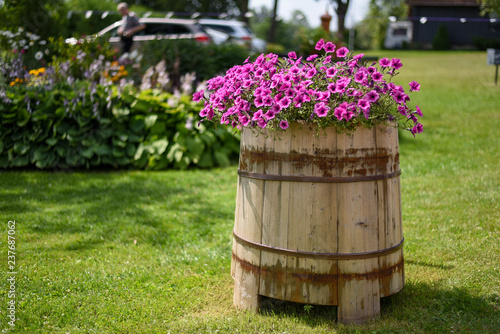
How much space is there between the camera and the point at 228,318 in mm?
2809

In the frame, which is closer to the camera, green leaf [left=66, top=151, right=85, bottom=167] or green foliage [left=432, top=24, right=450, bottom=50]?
green leaf [left=66, top=151, right=85, bottom=167]

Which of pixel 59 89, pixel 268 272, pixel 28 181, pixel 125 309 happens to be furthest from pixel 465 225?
pixel 59 89

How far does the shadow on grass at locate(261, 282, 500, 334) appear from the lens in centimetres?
266

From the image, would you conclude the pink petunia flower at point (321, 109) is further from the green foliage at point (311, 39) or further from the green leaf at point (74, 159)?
the green foliage at point (311, 39)

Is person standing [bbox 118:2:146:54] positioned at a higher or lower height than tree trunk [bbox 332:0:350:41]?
lower

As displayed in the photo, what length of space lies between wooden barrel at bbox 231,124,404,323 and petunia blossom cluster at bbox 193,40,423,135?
3.3 inches

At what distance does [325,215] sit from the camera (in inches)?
101

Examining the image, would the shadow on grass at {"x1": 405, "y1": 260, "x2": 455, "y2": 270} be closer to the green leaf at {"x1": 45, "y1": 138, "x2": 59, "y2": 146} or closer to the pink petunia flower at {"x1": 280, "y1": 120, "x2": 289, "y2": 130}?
the pink petunia flower at {"x1": 280, "y1": 120, "x2": 289, "y2": 130}

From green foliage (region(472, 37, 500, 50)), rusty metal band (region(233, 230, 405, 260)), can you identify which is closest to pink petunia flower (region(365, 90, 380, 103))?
rusty metal band (region(233, 230, 405, 260))

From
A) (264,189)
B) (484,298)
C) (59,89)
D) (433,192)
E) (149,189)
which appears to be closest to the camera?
Answer: (264,189)

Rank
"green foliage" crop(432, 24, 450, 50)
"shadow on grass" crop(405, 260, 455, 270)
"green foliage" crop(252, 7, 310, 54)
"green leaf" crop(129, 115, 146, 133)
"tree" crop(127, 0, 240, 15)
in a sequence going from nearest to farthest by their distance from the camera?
"shadow on grass" crop(405, 260, 455, 270) < "green leaf" crop(129, 115, 146, 133) < "green foliage" crop(252, 7, 310, 54) < "green foliage" crop(432, 24, 450, 50) < "tree" crop(127, 0, 240, 15)

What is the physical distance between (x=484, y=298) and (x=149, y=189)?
3.73 meters

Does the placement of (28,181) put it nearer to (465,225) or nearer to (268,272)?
(268,272)

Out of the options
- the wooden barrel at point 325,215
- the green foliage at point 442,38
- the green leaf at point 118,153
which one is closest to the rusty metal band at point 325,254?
the wooden barrel at point 325,215
